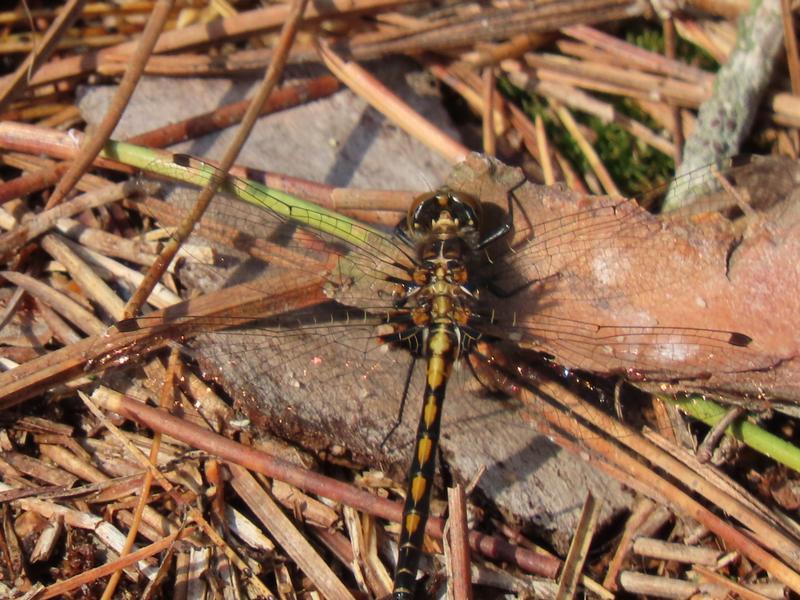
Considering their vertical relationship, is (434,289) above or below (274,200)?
below

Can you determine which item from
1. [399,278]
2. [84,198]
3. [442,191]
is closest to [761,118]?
[442,191]

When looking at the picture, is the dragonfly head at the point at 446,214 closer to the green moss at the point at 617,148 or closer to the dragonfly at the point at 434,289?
the dragonfly at the point at 434,289

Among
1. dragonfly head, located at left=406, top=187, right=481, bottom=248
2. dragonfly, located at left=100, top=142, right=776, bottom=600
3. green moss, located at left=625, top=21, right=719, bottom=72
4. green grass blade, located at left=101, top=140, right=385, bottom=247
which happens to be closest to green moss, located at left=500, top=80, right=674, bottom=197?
green moss, located at left=625, top=21, right=719, bottom=72

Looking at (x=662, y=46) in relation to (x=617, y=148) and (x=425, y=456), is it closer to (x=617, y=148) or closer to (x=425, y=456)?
(x=617, y=148)

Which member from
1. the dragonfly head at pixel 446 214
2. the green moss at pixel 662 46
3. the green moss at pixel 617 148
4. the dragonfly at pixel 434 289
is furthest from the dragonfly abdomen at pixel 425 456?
the green moss at pixel 662 46

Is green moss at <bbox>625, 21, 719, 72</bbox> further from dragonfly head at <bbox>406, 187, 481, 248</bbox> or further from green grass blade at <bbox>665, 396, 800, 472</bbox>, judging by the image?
green grass blade at <bbox>665, 396, 800, 472</bbox>

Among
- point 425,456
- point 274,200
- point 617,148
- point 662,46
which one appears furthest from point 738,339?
point 662,46
